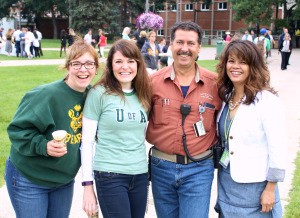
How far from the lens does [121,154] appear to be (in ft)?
9.30

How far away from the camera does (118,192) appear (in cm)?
281

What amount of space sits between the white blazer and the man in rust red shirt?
0.84 ft

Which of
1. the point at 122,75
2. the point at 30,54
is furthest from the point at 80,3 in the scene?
the point at 122,75

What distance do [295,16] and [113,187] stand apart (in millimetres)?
42540

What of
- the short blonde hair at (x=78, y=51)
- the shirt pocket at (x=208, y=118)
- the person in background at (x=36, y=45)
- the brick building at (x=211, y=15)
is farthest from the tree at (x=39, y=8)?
the shirt pocket at (x=208, y=118)

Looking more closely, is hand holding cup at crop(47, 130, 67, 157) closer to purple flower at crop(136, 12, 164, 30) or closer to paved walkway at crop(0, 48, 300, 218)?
paved walkway at crop(0, 48, 300, 218)

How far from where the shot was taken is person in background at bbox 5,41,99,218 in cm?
269

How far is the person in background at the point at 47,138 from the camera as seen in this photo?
2693 mm

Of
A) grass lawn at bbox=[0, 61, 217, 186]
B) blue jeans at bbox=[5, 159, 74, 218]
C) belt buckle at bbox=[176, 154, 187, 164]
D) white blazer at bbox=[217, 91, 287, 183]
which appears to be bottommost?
grass lawn at bbox=[0, 61, 217, 186]

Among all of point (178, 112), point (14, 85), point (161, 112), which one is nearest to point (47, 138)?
point (161, 112)

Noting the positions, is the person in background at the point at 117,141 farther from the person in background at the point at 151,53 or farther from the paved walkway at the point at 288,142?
the person in background at the point at 151,53

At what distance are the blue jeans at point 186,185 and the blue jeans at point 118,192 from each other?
0.20 meters

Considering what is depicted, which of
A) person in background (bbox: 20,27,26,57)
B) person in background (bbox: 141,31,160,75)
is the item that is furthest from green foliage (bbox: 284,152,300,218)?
person in background (bbox: 20,27,26,57)

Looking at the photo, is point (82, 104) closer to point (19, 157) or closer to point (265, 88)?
point (19, 157)
